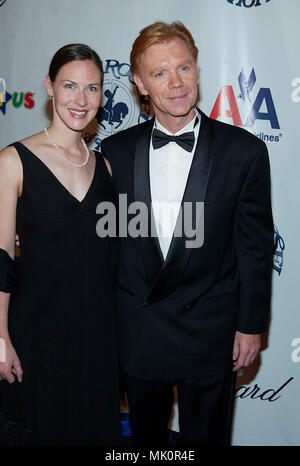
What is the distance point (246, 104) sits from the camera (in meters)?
2.49

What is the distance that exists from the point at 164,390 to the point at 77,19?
6.15 ft

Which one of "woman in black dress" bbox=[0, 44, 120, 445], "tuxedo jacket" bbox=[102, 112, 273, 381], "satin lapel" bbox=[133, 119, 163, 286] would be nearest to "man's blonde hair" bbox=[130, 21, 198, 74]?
"woman in black dress" bbox=[0, 44, 120, 445]

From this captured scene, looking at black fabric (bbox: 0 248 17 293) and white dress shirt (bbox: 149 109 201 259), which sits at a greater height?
white dress shirt (bbox: 149 109 201 259)

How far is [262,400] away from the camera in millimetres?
2652

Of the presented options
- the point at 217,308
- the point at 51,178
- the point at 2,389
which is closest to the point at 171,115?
the point at 51,178

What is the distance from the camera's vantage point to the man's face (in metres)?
1.72

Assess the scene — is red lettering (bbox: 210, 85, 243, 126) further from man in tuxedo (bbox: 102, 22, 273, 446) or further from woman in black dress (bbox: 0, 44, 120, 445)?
woman in black dress (bbox: 0, 44, 120, 445)

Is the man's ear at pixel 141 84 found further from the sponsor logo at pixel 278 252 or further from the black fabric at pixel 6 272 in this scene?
the sponsor logo at pixel 278 252

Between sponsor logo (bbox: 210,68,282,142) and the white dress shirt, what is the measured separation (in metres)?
0.83

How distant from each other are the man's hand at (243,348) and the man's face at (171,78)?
2.59ft

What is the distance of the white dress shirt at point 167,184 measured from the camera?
5.70 feet

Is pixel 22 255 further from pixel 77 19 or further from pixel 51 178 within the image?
pixel 77 19

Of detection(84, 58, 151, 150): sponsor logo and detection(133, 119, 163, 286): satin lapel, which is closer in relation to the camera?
detection(133, 119, 163, 286): satin lapel

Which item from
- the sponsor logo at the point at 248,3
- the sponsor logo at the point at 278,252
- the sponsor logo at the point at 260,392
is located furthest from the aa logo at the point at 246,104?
the sponsor logo at the point at 260,392
